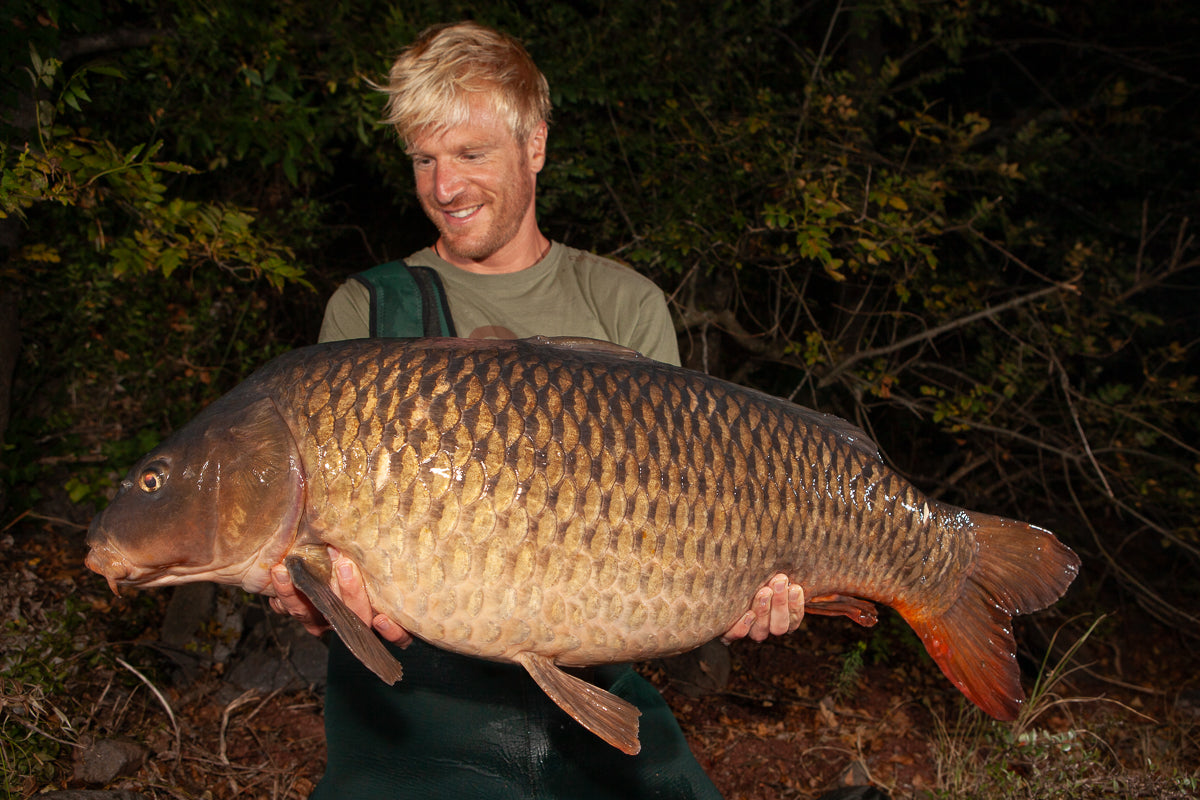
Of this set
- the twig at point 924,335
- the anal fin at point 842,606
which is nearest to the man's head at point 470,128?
the anal fin at point 842,606

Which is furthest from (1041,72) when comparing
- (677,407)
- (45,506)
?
(45,506)

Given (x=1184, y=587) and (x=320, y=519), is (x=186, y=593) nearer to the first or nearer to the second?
(x=320, y=519)

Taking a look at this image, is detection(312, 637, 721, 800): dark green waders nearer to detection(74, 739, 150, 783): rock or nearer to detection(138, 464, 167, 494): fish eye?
detection(138, 464, 167, 494): fish eye

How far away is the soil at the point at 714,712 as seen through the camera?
242 centimetres

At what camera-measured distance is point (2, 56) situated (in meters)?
2.13

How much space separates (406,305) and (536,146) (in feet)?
1.78

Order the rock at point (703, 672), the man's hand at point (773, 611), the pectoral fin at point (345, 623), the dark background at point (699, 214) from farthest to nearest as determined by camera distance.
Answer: the rock at point (703, 672)
the dark background at point (699, 214)
the man's hand at point (773, 611)
the pectoral fin at point (345, 623)

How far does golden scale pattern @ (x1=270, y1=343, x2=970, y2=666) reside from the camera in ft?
4.43

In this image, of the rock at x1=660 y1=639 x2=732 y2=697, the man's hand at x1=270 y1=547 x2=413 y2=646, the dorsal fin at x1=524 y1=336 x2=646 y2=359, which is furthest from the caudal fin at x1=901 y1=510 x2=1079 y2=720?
the rock at x1=660 y1=639 x2=732 y2=697

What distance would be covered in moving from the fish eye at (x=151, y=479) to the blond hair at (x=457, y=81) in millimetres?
957

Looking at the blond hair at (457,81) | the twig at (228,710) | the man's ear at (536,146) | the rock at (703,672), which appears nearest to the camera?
the blond hair at (457,81)

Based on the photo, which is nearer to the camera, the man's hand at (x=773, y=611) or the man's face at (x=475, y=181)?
the man's hand at (x=773, y=611)

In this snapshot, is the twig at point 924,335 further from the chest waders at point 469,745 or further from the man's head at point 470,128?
the chest waders at point 469,745

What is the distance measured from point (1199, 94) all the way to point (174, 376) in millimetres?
5088
